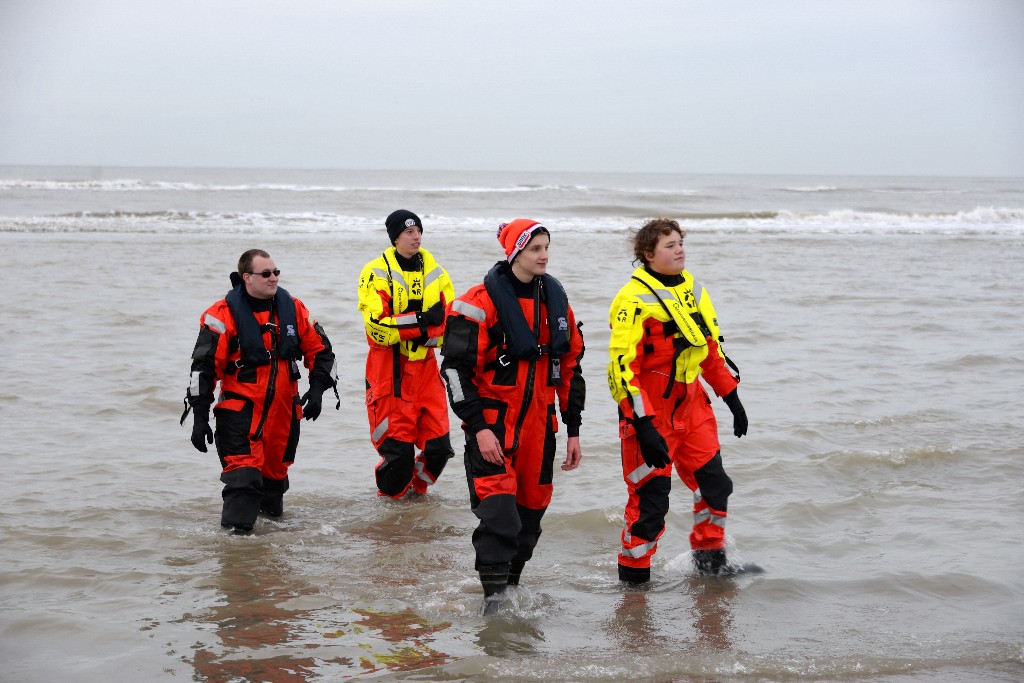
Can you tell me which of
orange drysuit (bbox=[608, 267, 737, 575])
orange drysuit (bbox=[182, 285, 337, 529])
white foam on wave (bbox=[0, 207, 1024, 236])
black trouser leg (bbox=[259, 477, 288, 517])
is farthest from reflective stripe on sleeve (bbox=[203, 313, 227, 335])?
white foam on wave (bbox=[0, 207, 1024, 236])

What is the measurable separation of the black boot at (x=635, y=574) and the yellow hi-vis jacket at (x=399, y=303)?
6.73 ft

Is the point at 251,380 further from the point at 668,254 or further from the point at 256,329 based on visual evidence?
the point at 668,254

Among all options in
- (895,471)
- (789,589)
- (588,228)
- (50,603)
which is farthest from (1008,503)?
(588,228)

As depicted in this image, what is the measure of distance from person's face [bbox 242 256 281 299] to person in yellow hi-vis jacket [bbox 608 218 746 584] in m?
2.07

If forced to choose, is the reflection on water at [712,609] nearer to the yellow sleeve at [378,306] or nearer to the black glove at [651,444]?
the black glove at [651,444]

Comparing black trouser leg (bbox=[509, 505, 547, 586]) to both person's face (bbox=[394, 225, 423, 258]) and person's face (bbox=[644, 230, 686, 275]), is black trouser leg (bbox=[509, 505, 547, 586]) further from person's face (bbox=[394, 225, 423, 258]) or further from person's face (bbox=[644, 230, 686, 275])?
person's face (bbox=[394, 225, 423, 258])

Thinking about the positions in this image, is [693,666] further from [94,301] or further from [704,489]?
[94,301]

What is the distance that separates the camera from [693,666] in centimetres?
432

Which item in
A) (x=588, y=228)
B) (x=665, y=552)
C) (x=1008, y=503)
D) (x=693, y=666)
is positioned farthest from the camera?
(x=588, y=228)

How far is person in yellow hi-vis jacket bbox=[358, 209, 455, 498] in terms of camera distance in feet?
21.4

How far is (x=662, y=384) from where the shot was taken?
5.04 meters

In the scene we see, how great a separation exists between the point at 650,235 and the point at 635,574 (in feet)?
5.89

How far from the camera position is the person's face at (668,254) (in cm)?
503

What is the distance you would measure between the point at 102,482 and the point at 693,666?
4642mm
